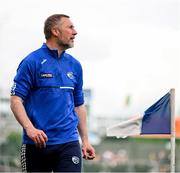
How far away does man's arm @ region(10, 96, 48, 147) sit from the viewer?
19.3ft

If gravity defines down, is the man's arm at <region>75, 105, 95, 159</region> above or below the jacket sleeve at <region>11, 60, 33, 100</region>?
below

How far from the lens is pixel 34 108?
245 inches

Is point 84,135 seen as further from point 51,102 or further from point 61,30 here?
point 61,30

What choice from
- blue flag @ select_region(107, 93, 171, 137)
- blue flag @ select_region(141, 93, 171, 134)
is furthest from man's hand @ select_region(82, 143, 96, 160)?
blue flag @ select_region(141, 93, 171, 134)

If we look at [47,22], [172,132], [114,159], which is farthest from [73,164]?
[114,159]

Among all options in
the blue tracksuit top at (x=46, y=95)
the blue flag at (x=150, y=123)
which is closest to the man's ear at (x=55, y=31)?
the blue tracksuit top at (x=46, y=95)

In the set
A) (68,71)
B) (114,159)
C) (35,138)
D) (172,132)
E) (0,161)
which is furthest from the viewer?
(114,159)

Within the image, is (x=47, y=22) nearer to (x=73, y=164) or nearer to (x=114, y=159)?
(x=73, y=164)

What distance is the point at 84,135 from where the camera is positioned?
255 inches

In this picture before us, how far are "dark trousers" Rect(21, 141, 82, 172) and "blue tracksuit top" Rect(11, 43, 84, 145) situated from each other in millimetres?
51

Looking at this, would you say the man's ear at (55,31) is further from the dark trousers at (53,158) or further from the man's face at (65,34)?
the dark trousers at (53,158)

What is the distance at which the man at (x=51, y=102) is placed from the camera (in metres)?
6.20

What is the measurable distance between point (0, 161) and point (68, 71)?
2926cm

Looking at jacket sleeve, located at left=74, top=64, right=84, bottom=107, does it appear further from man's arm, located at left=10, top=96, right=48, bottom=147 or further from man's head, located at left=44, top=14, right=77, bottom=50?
man's arm, located at left=10, top=96, right=48, bottom=147
